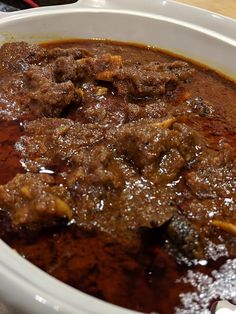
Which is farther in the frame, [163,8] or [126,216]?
[163,8]

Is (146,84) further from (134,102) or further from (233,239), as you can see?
(233,239)

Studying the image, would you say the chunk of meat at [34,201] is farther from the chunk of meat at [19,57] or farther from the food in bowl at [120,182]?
the chunk of meat at [19,57]

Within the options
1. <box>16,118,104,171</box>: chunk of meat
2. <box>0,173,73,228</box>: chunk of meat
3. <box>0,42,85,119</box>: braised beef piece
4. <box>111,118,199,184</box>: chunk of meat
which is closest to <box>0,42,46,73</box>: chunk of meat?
<box>0,42,85,119</box>: braised beef piece

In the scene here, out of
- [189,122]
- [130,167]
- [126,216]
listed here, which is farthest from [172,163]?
[189,122]

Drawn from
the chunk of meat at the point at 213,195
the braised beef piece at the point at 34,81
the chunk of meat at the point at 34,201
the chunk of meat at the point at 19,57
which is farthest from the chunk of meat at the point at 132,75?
the chunk of meat at the point at 34,201

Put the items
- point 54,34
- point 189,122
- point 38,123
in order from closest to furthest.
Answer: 1. point 38,123
2. point 189,122
3. point 54,34

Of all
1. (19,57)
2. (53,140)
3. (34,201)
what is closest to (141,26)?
(19,57)

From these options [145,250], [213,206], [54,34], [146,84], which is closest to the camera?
[145,250]
